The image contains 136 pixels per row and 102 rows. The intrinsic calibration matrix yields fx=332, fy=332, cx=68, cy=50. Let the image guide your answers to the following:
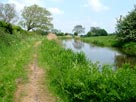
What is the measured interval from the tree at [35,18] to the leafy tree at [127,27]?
34194 millimetres

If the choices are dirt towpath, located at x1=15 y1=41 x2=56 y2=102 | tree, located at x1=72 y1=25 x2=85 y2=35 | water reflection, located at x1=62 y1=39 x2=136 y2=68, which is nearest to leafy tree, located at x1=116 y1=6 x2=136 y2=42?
water reflection, located at x1=62 y1=39 x2=136 y2=68

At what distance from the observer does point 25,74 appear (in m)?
13.3

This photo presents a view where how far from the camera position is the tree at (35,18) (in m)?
74.1

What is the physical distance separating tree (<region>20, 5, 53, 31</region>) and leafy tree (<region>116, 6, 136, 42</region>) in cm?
3419

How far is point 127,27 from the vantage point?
40.0 metres

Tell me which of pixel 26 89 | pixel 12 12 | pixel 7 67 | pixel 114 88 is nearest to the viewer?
pixel 114 88

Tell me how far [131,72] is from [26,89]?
11.7ft

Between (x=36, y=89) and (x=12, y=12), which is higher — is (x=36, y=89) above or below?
below

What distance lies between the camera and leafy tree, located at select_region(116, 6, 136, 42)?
3925 centimetres

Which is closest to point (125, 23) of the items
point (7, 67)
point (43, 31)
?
point (7, 67)

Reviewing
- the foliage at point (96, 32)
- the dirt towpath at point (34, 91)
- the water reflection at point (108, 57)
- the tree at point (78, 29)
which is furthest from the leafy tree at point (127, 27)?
the tree at point (78, 29)

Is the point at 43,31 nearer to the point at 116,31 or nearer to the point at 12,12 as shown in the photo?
the point at 12,12

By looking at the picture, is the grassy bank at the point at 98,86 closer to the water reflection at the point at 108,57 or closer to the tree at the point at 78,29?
the water reflection at the point at 108,57

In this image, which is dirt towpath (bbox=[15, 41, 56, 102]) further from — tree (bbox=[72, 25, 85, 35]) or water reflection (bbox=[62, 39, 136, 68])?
tree (bbox=[72, 25, 85, 35])
